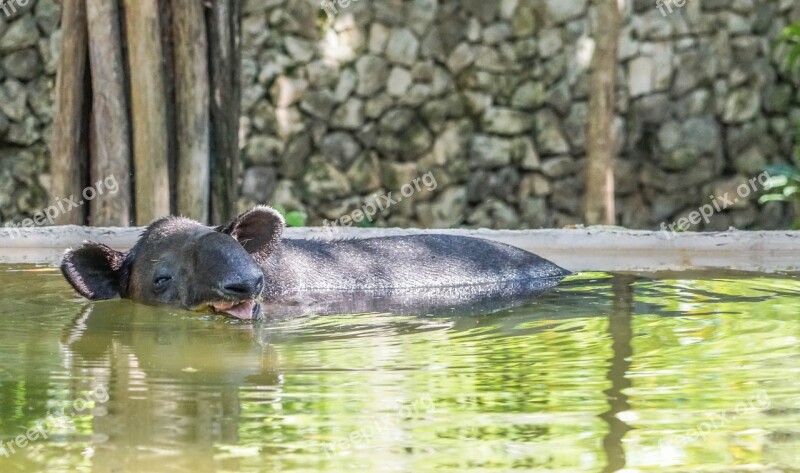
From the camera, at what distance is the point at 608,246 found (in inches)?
322

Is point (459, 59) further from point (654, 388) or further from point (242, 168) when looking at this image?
point (654, 388)

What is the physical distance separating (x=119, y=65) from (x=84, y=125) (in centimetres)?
55

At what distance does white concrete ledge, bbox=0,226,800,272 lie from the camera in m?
7.90

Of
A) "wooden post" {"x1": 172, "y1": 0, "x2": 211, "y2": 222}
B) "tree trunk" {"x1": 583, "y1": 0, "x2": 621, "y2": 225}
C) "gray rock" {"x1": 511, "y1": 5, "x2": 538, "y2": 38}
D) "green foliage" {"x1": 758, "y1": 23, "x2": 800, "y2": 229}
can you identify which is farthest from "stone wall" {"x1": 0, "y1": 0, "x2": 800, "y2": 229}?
"wooden post" {"x1": 172, "y1": 0, "x2": 211, "y2": 222}

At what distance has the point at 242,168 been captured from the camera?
13.7 metres

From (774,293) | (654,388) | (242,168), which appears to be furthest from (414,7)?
(654,388)

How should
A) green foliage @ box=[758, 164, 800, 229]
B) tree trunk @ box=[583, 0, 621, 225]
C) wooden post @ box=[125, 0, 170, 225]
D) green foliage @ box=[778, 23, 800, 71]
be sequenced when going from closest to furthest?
wooden post @ box=[125, 0, 170, 225] → tree trunk @ box=[583, 0, 621, 225] → green foliage @ box=[758, 164, 800, 229] → green foliage @ box=[778, 23, 800, 71]

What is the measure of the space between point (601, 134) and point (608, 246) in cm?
426

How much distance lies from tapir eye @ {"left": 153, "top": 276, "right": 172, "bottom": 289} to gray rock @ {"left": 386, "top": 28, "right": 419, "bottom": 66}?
812cm

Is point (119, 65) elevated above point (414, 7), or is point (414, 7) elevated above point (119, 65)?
point (414, 7)

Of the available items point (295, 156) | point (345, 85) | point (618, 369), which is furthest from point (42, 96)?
point (618, 369)

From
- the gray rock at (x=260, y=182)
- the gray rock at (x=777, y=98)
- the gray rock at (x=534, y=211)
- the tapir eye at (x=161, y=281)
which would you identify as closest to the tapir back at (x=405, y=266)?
the tapir eye at (x=161, y=281)

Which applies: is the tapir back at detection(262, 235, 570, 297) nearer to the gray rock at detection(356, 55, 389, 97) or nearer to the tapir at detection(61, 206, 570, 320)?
the tapir at detection(61, 206, 570, 320)

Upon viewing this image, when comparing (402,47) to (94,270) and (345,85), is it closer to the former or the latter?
(345,85)
